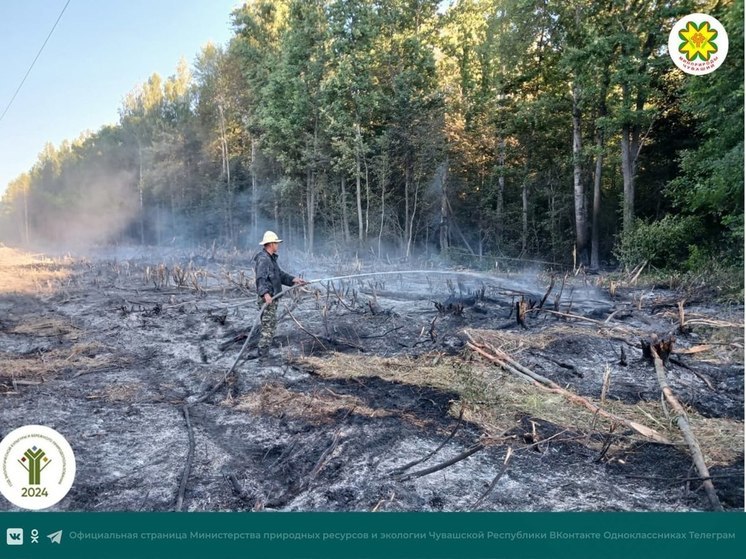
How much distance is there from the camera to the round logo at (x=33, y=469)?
83.7 inches

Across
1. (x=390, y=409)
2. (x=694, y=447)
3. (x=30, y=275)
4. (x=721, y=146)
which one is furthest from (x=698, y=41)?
(x=30, y=275)

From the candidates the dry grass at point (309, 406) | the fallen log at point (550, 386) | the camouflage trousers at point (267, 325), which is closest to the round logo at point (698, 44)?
the fallen log at point (550, 386)

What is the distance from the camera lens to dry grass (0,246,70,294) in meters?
7.07

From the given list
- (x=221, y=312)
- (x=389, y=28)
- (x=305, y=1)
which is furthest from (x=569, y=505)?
(x=221, y=312)

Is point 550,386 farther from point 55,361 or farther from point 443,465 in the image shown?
point 55,361

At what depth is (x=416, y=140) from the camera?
6.79 meters

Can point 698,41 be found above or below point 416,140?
below

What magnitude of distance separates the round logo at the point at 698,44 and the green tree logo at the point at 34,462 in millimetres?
3510

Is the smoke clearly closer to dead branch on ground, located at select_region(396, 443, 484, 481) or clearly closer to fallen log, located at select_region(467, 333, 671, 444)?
dead branch on ground, located at select_region(396, 443, 484, 481)

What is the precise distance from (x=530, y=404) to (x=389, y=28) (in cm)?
415

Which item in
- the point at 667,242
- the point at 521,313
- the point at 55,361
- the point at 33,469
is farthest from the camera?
the point at 521,313

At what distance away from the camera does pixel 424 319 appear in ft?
20.9

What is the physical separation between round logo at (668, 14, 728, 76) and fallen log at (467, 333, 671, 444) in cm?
196

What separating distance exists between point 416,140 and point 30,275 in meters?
8.18
